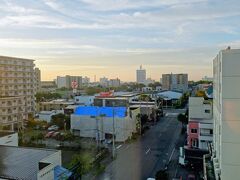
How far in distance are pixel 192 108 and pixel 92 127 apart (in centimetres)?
543

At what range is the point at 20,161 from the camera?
6703 mm

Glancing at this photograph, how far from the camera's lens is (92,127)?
1388 centimetres

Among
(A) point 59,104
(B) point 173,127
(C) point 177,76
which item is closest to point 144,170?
(B) point 173,127

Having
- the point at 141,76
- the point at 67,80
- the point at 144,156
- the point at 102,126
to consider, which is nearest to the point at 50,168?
the point at 144,156

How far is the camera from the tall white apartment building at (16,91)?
55.0ft

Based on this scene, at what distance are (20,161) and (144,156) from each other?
17.2 ft

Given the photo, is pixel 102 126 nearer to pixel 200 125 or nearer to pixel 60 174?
pixel 200 125

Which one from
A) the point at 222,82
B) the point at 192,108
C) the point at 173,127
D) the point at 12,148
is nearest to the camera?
the point at 222,82

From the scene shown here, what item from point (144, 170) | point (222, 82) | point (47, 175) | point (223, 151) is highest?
point (222, 82)

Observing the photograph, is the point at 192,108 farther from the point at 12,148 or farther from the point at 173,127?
the point at 12,148

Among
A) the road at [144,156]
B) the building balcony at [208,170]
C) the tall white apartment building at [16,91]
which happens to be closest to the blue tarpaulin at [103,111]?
the road at [144,156]

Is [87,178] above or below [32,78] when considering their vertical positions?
below

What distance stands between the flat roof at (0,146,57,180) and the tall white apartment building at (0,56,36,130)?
9.39 m

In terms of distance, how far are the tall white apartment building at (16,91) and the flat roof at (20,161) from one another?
9.39m
